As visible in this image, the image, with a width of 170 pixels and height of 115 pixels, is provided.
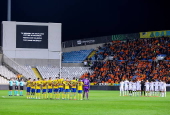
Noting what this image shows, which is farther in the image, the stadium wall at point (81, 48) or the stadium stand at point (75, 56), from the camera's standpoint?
the stadium wall at point (81, 48)

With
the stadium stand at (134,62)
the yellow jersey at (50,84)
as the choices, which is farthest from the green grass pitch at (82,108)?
the stadium stand at (134,62)

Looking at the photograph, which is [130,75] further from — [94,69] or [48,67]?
[48,67]

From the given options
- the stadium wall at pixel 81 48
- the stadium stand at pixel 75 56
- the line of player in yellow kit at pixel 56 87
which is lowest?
the line of player in yellow kit at pixel 56 87

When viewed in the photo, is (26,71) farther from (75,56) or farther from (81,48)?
(81,48)

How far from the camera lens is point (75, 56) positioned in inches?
3300

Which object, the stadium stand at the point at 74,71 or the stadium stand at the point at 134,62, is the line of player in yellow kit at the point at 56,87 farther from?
the stadium stand at the point at 74,71

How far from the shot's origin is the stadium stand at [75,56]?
8267 cm

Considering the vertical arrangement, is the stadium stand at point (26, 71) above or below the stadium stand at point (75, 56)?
below

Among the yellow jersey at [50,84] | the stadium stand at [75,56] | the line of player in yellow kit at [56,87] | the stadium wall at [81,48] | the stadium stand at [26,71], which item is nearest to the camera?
the line of player in yellow kit at [56,87]

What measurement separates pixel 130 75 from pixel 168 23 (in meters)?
21.4

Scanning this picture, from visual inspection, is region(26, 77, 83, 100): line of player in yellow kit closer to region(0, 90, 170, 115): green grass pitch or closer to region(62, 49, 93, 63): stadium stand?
region(0, 90, 170, 115): green grass pitch

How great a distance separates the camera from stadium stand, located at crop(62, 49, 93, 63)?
8267cm

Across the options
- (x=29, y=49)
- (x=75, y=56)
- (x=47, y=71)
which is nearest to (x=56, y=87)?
(x=29, y=49)

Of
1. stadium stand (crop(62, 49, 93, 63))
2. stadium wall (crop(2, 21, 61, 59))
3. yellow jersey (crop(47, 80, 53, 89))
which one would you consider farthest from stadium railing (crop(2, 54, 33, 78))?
yellow jersey (crop(47, 80, 53, 89))
